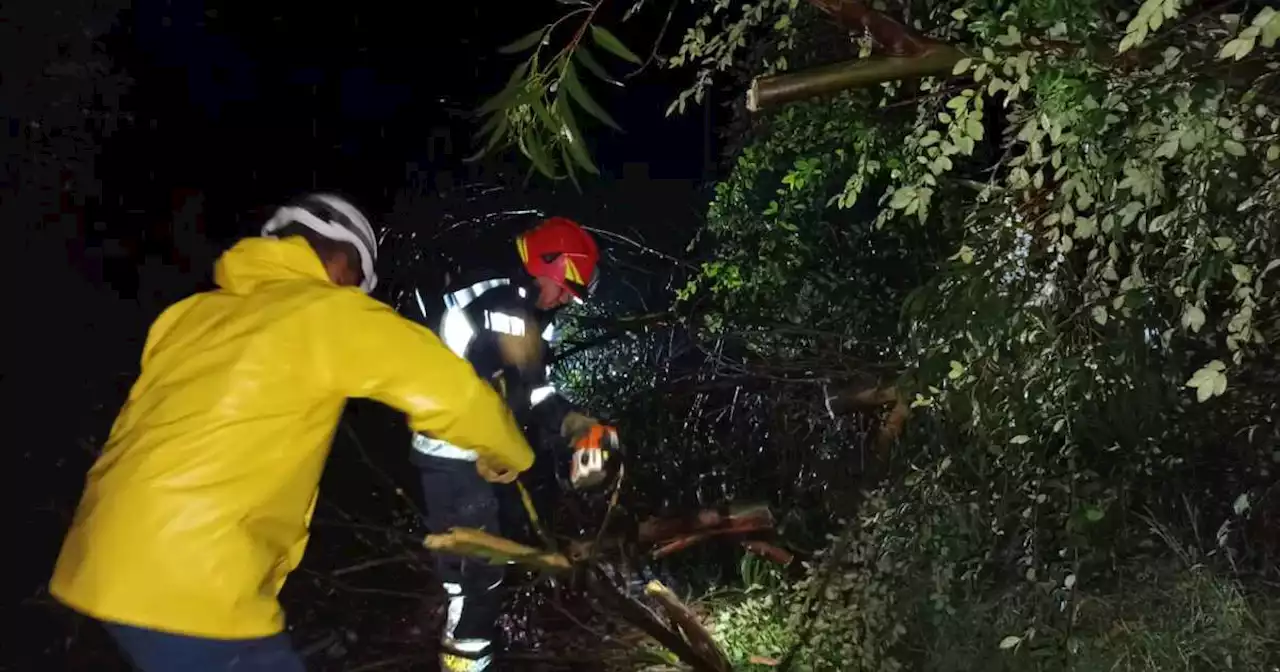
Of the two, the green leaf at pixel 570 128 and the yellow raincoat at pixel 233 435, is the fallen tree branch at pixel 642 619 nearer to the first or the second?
the yellow raincoat at pixel 233 435

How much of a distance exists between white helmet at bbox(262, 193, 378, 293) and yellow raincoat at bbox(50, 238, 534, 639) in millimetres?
110

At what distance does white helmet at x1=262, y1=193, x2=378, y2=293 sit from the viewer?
2.32 meters

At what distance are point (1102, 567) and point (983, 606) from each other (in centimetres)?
38

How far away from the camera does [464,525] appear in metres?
3.79

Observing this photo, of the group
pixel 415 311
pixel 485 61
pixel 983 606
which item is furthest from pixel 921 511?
pixel 485 61

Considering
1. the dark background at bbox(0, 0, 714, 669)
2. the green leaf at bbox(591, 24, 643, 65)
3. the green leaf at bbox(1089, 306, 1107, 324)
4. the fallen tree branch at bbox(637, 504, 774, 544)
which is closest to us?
the green leaf at bbox(591, 24, 643, 65)

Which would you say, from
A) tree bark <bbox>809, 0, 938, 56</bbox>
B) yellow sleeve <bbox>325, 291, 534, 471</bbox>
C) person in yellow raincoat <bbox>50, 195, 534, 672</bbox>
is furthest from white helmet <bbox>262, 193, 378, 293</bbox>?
tree bark <bbox>809, 0, 938, 56</bbox>

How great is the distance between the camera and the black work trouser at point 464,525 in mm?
3734

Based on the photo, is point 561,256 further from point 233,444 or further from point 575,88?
point 233,444

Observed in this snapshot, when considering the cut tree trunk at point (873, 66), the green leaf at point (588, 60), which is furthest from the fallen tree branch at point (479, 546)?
the cut tree trunk at point (873, 66)

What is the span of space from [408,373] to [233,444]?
1.20 feet

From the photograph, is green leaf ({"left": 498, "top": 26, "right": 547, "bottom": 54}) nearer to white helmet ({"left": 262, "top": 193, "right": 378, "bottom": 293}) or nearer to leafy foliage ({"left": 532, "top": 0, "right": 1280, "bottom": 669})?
white helmet ({"left": 262, "top": 193, "right": 378, "bottom": 293})

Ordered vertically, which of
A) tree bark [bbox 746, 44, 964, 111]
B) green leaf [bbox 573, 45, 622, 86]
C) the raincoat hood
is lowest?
the raincoat hood

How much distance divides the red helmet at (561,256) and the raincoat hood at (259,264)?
158 centimetres
